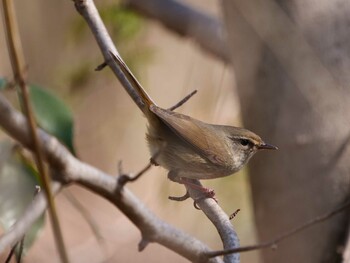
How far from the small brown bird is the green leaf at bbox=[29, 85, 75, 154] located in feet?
0.60

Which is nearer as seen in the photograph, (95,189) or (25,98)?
(25,98)

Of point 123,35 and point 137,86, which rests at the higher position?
point 137,86

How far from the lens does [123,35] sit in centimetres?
270

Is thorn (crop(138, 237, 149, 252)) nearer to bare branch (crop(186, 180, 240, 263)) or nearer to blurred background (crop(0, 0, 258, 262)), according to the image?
bare branch (crop(186, 180, 240, 263))

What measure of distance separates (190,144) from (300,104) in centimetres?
44

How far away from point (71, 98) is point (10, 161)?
1.59 m

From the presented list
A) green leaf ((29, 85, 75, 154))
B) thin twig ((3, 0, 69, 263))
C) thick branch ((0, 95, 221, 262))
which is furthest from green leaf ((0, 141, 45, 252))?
thin twig ((3, 0, 69, 263))

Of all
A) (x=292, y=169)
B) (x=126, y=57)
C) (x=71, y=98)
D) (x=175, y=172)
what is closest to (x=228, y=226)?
(x=175, y=172)

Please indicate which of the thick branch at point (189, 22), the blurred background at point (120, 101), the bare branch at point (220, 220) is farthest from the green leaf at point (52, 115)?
the blurred background at point (120, 101)

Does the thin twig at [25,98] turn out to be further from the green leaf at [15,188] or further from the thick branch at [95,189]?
the green leaf at [15,188]

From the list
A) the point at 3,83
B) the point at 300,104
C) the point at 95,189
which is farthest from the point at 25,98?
the point at 300,104

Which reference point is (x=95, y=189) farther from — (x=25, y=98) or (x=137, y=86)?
(x=25, y=98)

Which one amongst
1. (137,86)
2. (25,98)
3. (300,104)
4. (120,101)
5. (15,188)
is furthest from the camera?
(120,101)

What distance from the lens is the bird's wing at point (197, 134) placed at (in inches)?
52.4
